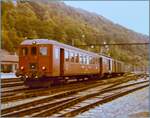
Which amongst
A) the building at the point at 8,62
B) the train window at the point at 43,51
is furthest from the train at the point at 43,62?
the building at the point at 8,62

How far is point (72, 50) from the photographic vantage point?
78.7 feet

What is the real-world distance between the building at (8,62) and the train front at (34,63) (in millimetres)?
27654

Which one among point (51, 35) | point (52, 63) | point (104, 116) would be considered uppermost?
point (51, 35)

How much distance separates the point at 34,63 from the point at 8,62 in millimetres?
33383

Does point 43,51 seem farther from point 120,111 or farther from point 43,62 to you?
point 120,111

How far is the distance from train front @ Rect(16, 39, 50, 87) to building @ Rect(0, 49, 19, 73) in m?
27.7

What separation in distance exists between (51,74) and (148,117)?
10.8m

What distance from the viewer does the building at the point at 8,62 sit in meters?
51.9

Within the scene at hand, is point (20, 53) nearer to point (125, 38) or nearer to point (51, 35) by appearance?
point (51, 35)

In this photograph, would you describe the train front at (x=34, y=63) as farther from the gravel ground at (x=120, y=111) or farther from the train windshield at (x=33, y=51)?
the gravel ground at (x=120, y=111)

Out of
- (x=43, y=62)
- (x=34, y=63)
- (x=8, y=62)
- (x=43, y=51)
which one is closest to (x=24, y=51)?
(x=34, y=63)

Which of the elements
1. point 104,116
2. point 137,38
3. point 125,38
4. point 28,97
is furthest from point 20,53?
point 137,38

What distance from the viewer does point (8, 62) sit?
5422 cm

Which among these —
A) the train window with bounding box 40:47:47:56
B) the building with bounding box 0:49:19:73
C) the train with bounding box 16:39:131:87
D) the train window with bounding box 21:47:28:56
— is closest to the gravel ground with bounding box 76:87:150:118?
the train with bounding box 16:39:131:87
